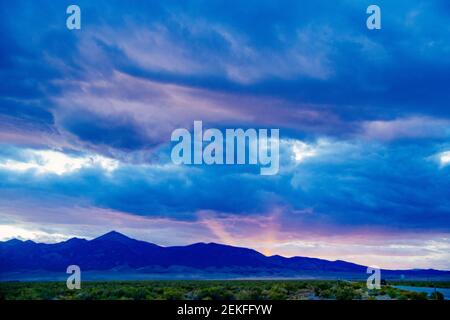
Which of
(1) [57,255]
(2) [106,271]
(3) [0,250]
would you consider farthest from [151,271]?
(3) [0,250]
